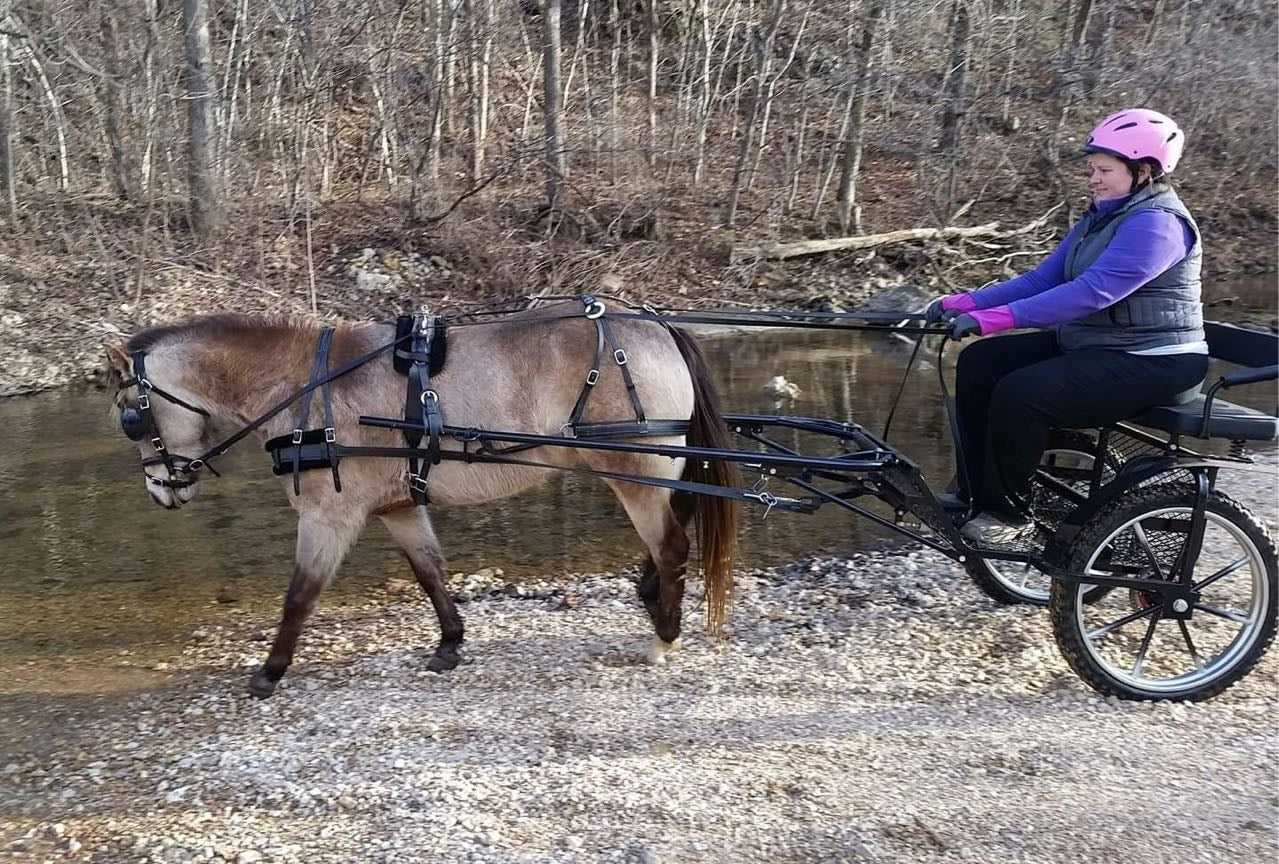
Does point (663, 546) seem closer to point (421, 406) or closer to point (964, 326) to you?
point (421, 406)

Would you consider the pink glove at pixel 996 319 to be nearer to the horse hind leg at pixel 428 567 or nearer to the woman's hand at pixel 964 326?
the woman's hand at pixel 964 326

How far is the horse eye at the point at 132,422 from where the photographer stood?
14.3 ft

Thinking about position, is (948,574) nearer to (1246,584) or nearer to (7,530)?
(1246,584)

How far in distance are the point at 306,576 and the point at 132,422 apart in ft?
3.59

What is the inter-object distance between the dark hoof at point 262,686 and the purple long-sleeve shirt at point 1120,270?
3.81m

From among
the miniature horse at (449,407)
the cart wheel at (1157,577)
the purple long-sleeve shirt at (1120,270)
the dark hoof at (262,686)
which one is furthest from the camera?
the dark hoof at (262,686)

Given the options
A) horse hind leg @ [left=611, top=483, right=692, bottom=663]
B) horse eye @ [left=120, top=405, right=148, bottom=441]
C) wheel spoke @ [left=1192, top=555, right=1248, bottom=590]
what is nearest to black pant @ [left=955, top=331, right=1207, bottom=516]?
wheel spoke @ [left=1192, top=555, right=1248, bottom=590]

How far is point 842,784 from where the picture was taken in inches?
142

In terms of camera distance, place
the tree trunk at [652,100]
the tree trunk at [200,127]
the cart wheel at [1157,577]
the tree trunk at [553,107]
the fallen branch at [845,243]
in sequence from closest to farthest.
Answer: the cart wheel at [1157,577] → the tree trunk at [200,127] → the tree trunk at [553,107] → the fallen branch at [845,243] → the tree trunk at [652,100]

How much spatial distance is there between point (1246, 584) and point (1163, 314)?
2268 millimetres

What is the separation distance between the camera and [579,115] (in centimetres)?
2053

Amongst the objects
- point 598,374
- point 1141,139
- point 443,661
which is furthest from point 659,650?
point 1141,139

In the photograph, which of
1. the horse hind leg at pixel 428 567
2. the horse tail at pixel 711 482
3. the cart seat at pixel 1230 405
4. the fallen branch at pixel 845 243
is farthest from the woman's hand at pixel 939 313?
the fallen branch at pixel 845 243

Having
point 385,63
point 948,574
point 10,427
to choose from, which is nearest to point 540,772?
point 948,574
